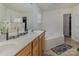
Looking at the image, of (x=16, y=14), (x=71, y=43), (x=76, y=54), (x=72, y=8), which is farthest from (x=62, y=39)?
(x=16, y=14)

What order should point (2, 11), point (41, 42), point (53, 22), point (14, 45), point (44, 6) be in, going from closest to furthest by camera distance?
point (14, 45)
point (2, 11)
point (44, 6)
point (53, 22)
point (41, 42)

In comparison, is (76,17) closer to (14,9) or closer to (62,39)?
(62,39)

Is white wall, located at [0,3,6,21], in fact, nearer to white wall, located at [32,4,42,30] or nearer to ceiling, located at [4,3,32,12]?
ceiling, located at [4,3,32,12]

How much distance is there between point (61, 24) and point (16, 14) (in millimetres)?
720

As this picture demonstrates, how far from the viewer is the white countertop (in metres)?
1.38

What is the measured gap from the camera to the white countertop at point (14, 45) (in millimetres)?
1381

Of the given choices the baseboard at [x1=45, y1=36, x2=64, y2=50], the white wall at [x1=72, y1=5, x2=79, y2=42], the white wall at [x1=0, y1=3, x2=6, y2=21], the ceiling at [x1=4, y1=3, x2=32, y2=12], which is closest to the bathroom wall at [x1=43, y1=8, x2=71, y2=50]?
the baseboard at [x1=45, y1=36, x2=64, y2=50]

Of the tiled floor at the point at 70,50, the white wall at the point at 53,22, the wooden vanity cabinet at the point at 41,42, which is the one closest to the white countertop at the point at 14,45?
the wooden vanity cabinet at the point at 41,42

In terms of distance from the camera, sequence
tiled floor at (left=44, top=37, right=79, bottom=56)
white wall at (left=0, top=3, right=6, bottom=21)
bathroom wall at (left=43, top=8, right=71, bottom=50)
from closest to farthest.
Result: white wall at (left=0, top=3, right=6, bottom=21) → tiled floor at (left=44, top=37, right=79, bottom=56) → bathroom wall at (left=43, top=8, right=71, bottom=50)

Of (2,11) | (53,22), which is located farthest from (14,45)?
(53,22)

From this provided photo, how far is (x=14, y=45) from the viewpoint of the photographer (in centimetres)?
165

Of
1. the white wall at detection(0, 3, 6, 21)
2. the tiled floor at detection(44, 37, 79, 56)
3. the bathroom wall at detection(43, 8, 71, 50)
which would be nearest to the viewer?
the white wall at detection(0, 3, 6, 21)

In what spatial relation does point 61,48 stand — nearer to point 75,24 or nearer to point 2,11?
point 75,24

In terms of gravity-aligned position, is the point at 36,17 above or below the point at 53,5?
below
